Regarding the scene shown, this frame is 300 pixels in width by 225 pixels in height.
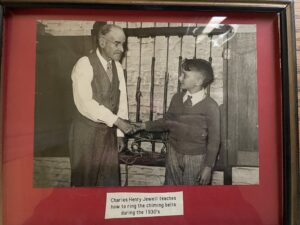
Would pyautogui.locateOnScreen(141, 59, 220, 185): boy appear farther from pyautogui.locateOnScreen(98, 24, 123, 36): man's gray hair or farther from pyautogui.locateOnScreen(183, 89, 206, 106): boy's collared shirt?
pyautogui.locateOnScreen(98, 24, 123, 36): man's gray hair

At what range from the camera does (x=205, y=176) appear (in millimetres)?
459

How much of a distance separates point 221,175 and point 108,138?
19cm

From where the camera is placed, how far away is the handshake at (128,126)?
0.45m

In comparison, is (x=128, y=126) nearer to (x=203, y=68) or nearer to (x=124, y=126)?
(x=124, y=126)

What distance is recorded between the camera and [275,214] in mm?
460

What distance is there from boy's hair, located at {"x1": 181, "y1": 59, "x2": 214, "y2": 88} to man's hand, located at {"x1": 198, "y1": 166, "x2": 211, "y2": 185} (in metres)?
0.14

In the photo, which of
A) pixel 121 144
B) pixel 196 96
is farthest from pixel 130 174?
pixel 196 96

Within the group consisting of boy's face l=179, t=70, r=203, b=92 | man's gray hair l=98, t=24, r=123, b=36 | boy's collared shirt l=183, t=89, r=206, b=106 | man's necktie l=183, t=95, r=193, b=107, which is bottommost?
man's necktie l=183, t=95, r=193, b=107

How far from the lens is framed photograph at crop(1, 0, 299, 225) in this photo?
44 centimetres

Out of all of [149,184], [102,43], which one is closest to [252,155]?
[149,184]

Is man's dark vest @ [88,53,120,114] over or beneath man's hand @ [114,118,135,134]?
over
